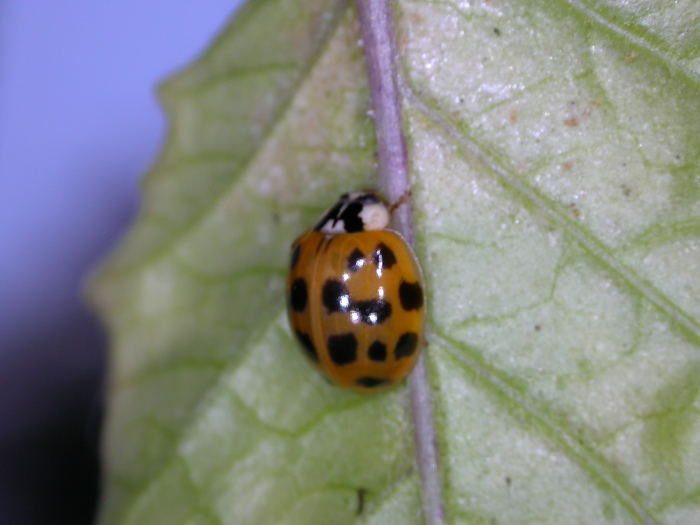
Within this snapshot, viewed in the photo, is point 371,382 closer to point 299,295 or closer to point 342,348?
point 342,348

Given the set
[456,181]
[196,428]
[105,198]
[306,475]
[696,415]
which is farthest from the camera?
[105,198]

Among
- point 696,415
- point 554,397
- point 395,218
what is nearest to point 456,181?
point 395,218

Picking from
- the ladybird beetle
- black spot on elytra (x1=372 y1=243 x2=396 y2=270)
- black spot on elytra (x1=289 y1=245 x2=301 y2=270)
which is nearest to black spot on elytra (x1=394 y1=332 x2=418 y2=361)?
the ladybird beetle

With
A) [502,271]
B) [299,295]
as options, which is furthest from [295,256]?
[502,271]

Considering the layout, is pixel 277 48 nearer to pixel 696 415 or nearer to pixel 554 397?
pixel 554 397

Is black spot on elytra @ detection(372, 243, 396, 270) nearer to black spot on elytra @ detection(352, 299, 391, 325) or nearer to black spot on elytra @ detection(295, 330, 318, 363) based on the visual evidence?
black spot on elytra @ detection(352, 299, 391, 325)
